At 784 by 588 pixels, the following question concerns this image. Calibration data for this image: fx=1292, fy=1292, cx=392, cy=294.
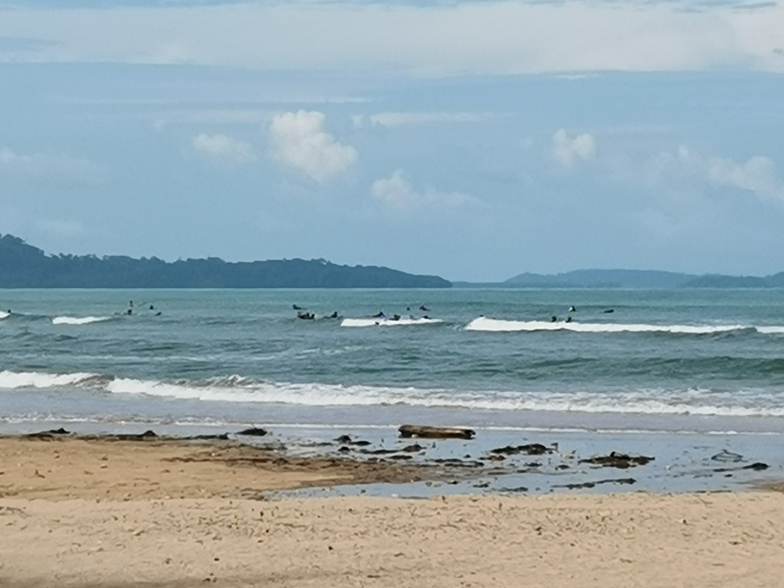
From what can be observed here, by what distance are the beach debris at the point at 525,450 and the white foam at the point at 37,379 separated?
14476 mm

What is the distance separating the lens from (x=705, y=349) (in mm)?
36156

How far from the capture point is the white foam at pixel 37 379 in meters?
28.0

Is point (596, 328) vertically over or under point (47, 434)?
over

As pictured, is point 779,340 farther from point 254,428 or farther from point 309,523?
point 309,523

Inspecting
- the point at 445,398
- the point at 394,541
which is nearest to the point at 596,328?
the point at 445,398

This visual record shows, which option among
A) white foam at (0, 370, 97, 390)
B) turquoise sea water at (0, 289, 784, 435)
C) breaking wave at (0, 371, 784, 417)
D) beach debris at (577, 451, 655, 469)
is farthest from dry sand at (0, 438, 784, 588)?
white foam at (0, 370, 97, 390)

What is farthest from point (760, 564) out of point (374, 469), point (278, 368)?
point (278, 368)

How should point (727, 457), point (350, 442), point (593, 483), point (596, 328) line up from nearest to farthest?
point (593, 483) < point (727, 457) < point (350, 442) < point (596, 328)

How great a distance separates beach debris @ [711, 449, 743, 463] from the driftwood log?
343cm

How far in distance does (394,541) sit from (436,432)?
811cm

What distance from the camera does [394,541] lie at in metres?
9.46

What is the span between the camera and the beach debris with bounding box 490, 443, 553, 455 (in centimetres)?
1573

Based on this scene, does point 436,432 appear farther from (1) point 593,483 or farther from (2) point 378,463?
(1) point 593,483

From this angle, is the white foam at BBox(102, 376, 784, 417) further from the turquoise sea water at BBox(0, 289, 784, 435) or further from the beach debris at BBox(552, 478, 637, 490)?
the beach debris at BBox(552, 478, 637, 490)
